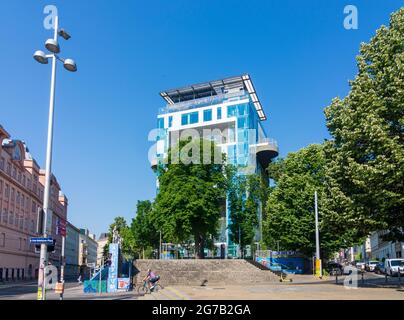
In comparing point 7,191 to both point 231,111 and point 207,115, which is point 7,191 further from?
point 231,111

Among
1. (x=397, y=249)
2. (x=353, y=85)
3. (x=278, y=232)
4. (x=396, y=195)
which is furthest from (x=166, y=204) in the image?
(x=397, y=249)

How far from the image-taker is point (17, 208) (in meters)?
75.9

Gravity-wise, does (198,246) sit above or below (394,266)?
above

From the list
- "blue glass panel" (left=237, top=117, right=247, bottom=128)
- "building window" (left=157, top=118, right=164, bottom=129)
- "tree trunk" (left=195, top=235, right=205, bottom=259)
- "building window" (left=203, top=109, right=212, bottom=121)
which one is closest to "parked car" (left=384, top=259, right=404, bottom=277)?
"tree trunk" (left=195, top=235, right=205, bottom=259)

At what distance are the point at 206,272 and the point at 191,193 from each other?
31.9ft

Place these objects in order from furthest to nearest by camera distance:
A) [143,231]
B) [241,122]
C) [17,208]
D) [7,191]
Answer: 1. [143,231]
2. [241,122]
3. [17,208]
4. [7,191]

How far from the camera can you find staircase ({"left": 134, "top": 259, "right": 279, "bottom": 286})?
136 feet

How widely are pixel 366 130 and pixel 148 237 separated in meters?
59.8

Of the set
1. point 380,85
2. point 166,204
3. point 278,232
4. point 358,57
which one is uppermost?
point 358,57

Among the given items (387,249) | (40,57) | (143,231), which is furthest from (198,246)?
→ (387,249)

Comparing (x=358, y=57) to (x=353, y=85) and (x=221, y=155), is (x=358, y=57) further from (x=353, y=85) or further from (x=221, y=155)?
(x=221, y=155)

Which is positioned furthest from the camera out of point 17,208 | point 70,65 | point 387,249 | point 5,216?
point 387,249

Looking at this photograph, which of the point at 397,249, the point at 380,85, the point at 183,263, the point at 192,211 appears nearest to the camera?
the point at 380,85

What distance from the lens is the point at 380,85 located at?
2766 centimetres
